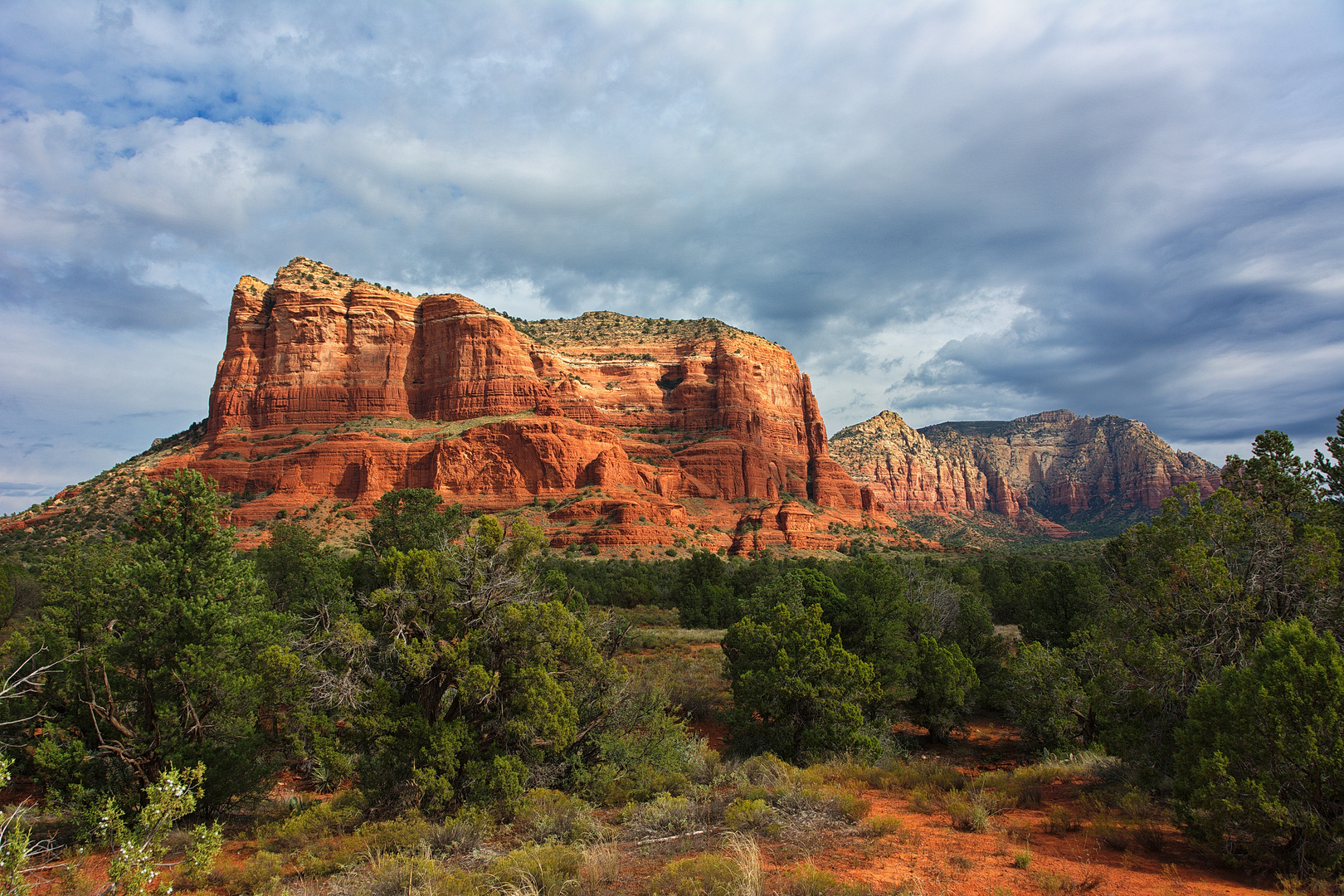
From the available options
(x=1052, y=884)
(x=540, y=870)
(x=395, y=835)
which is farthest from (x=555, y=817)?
(x=1052, y=884)

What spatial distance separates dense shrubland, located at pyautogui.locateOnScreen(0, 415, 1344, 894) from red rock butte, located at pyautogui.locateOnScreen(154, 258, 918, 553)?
56.5 meters

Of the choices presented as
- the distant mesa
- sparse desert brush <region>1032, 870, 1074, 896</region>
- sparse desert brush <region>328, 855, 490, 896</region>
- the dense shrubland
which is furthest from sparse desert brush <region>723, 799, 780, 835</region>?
the distant mesa

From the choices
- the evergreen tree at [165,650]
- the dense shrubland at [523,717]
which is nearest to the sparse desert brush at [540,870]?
the dense shrubland at [523,717]

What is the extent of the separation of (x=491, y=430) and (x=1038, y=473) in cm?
18598

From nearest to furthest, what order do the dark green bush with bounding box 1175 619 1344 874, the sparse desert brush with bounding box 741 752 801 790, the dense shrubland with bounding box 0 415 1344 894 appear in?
the dark green bush with bounding box 1175 619 1344 874, the dense shrubland with bounding box 0 415 1344 894, the sparse desert brush with bounding box 741 752 801 790

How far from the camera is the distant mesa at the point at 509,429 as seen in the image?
74062mm

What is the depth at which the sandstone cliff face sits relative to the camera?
159 metres

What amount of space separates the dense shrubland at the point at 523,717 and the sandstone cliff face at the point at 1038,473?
160639 millimetres

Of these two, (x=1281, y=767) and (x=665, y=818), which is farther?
(x=665, y=818)

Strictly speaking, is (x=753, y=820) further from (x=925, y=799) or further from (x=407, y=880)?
(x=407, y=880)

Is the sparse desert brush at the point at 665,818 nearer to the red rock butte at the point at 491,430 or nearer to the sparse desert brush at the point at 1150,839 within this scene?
the sparse desert brush at the point at 1150,839

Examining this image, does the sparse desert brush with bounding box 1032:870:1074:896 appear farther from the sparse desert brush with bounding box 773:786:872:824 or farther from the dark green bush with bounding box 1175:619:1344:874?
the sparse desert brush with bounding box 773:786:872:824

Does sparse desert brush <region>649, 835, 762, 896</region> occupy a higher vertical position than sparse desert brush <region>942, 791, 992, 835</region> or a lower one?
higher

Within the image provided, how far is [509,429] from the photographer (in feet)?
264
